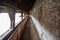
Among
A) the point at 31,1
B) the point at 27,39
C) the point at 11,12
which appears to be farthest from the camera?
the point at 31,1

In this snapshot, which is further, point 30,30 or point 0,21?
point 0,21

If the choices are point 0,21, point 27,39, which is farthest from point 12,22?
point 0,21

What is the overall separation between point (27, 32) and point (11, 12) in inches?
78.0

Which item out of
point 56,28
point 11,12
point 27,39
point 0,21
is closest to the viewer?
point 56,28

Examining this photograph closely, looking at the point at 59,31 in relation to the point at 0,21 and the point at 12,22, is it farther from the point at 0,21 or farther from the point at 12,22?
the point at 0,21

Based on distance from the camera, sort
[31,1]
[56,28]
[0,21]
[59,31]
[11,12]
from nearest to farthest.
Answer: [59,31] → [56,28] → [11,12] → [31,1] → [0,21]

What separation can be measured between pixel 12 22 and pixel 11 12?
24cm

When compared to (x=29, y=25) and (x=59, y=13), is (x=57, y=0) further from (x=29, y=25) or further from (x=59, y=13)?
(x=29, y=25)

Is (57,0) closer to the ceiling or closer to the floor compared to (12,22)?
closer to the ceiling

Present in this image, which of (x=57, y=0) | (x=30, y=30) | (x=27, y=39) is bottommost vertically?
(x=27, y=39)

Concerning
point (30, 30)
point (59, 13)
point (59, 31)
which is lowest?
point (30, 30)

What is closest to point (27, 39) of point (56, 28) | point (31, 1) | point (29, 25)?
point (29, 25)

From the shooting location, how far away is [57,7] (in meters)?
1.56

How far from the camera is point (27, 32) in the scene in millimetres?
4086
